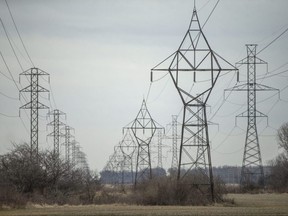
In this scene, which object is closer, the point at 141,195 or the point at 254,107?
the point at 141,195

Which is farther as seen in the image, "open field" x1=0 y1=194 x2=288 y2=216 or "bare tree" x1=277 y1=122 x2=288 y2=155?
"bare tree" x1=277 y1=122 x2=288 y2=155

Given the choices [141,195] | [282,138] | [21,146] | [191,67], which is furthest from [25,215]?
[282,138]

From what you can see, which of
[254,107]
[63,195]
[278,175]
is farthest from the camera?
[278,175]

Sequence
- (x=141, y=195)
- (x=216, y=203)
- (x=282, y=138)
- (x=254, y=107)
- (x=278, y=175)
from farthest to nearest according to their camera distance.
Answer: (x=282, y=138) → (x=278, y=175) → (x=254, y=107) → (x=141, y=195) → (x=216, y=203)

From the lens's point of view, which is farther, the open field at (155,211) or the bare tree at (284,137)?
the bare tree at (284,137)

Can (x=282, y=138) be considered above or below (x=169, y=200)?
above

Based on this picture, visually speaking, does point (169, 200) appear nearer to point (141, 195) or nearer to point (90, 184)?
point (141, 195)

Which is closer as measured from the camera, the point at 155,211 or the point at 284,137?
the point at 155,211

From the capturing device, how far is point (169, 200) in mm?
53625

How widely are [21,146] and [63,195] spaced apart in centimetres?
811

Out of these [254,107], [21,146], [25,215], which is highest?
[254,107]

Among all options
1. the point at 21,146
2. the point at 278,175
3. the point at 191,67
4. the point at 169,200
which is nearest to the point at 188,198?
the point at 169,200

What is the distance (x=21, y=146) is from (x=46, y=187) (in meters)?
5.70

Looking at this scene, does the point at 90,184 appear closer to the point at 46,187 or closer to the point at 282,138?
the point at 46,187
